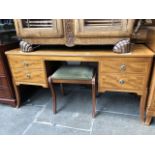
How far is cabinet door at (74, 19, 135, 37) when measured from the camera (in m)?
1.19

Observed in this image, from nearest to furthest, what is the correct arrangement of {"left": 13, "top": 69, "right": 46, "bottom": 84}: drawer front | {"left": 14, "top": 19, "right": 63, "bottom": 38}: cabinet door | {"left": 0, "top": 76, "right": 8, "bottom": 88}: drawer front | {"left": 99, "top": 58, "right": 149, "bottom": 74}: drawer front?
{"left": 99, "top": 58, "right": 149, "bottom": 74}: drawer front
{"left": 14, "top": 19, "right": 63, "bottom": 38}: cabinet door
{"left": 13, "top": 69, "right": 46, "bottom": 84}: drawer front
{"left": 0, "top": 76, "right": 8, "bottom": 88}: drawer front

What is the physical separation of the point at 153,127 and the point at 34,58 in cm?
124

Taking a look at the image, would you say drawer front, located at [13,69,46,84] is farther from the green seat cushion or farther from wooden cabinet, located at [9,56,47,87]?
the green seat cushion

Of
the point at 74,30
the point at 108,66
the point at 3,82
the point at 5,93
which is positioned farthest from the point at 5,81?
the point at 108,66

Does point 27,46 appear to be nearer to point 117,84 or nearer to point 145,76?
point 117,84

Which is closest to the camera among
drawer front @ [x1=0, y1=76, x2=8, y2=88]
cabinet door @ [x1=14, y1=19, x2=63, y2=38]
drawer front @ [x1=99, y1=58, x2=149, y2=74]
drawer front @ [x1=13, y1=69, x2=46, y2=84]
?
drawer front @ [x1=99, y1=58, x2=149, y2=74]

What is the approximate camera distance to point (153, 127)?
4.39 ft

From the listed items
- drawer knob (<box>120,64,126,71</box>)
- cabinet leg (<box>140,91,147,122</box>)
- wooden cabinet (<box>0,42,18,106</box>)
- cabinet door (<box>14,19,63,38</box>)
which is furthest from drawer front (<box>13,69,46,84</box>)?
cabinet leg (<box>140,91,147,122</box>)

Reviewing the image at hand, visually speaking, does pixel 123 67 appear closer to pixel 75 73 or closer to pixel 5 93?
pixel 75 73

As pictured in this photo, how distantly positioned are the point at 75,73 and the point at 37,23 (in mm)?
562

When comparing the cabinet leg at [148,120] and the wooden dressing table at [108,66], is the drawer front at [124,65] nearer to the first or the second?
the wooden dressing table at [108,66]

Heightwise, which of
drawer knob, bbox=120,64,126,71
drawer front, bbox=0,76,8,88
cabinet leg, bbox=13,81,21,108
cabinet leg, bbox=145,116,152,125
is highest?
drawer knob, bbox=120,64,126,71

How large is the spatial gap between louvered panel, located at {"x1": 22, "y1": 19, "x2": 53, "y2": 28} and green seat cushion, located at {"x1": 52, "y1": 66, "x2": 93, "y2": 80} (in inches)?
17.0

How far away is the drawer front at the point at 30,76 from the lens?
143cm
